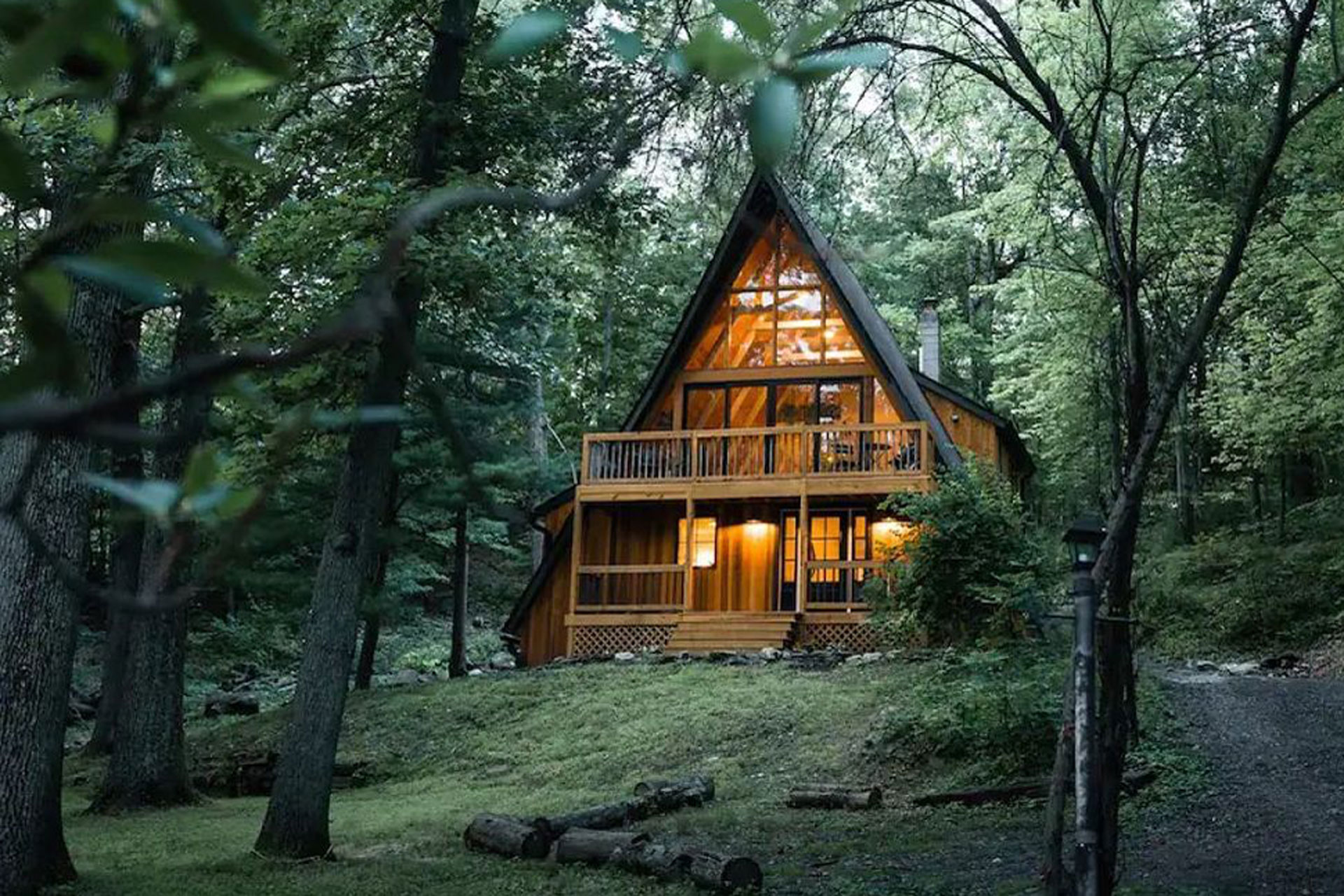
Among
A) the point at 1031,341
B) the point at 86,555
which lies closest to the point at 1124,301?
the point at 86,555

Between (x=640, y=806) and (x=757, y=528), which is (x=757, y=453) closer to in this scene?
(x=757, y=528)

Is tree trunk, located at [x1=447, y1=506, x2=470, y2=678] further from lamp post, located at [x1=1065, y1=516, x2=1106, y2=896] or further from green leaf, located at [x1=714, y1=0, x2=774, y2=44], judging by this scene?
green leaf, located at [x1=714, y1=0, x2=774, y2=44]

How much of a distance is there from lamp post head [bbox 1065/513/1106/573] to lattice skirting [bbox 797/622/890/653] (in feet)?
45.0

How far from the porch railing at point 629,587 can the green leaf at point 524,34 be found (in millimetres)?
20933

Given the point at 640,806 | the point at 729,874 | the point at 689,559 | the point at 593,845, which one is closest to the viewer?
the point at 729,874

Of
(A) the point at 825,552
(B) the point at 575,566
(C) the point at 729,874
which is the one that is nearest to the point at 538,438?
(B) the point at 575,566

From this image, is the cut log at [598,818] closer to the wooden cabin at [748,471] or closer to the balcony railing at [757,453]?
the wooden cabin at [748,471]

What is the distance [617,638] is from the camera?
70.6 ft

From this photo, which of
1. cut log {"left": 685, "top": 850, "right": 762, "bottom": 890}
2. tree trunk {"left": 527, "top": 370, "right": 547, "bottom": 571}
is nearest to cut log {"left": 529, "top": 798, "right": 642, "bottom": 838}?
cut log {"left": 685, "top": 850, "right": 762, "bottom": 890}

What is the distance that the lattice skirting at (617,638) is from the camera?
21.3m

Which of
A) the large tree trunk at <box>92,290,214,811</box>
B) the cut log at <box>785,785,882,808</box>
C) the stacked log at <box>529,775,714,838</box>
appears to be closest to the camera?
the stacked log at <box>529,775,714,838</box>

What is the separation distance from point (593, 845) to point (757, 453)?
1322 centimetres

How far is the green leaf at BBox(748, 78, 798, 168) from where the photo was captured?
2.59 feet

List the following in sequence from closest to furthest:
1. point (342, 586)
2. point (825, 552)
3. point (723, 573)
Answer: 1. point (342, 586)
2. point (825, 552)
3. point (723, 573)
